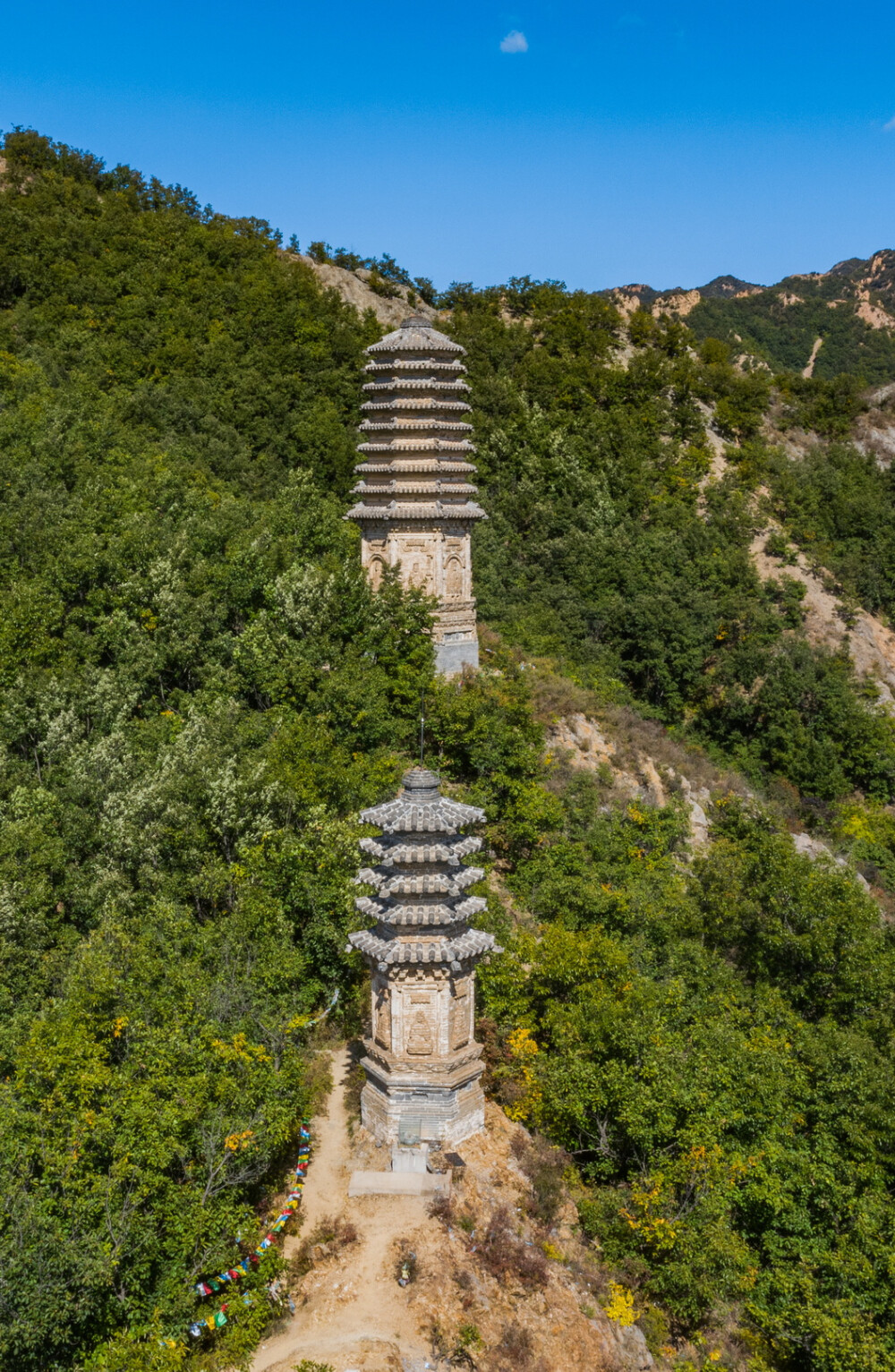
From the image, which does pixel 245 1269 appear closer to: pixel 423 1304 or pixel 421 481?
pixel 423 1304

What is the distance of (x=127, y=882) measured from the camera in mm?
15695

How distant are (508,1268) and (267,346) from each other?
40110 millimetres

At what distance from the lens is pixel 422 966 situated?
11953 mm

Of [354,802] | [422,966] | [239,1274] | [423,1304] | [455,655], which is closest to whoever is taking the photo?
[239,1274]

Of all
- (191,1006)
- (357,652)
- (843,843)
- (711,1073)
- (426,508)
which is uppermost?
(426,508)

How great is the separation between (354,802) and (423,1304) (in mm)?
8657

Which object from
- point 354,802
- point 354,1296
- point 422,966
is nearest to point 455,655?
point 354,802

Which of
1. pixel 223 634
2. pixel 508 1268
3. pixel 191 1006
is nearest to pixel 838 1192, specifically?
pixel 508 1268

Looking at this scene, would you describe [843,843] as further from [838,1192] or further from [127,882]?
[127,882]

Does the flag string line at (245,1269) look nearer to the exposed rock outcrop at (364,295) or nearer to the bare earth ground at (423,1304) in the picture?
the bare earth ground at (423,1304)

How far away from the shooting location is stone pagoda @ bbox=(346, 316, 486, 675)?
2427 cm

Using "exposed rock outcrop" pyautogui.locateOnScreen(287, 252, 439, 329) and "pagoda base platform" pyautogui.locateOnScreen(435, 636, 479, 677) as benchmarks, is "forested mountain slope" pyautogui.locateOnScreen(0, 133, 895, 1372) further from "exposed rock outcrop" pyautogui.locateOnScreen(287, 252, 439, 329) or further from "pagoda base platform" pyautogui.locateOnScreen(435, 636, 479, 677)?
"exposed rock outcrop" pyautogui.locateOnScreen(287, 252, 439, 329)

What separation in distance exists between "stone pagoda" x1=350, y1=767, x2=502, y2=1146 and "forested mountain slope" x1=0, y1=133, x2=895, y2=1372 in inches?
48.6

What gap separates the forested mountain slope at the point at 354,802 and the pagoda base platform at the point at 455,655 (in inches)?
37.0
